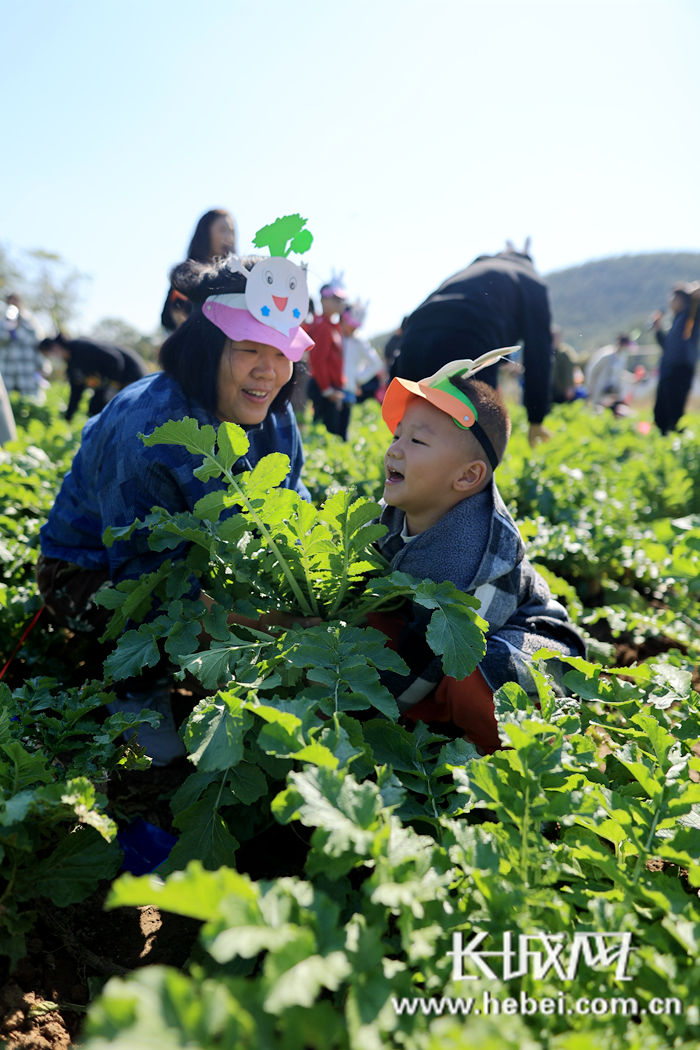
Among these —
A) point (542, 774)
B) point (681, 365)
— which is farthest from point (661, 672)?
point (681, 365)

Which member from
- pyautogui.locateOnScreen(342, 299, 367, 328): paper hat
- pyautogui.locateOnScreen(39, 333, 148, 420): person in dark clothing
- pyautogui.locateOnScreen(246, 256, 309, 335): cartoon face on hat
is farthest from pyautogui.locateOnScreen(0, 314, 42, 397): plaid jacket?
pyautogui.locateOnScreen(246, 256, 309, 335): cartoon face on hat

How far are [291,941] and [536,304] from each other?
385 cm

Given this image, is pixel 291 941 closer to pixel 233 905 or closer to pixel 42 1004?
pixel 233 905

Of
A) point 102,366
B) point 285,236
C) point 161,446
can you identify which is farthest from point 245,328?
point 102,366

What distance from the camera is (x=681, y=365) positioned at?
349 inches

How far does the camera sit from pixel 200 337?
8.99ft

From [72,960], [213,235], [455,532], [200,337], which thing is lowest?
[72,960]

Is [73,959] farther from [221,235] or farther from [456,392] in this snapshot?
[221,235]

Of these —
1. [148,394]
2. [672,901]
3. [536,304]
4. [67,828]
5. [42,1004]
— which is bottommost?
[42,1004]

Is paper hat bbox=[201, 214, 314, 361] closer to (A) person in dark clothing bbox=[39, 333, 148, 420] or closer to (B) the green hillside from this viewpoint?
(A) person in dark clothing bbox=[39, 333, 148, 420]

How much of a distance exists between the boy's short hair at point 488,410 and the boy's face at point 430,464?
70 millimetres

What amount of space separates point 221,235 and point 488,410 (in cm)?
307

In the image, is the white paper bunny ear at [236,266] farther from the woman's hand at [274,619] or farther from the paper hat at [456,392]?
the woman's hand at [274,619]

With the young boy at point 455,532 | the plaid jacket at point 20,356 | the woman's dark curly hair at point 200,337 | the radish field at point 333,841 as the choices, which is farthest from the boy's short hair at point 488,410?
the plaid jacket at point 20,356
